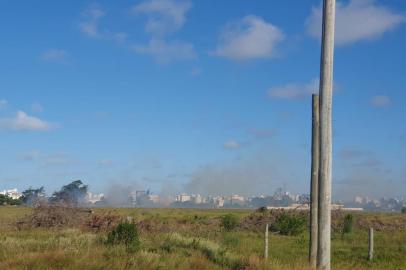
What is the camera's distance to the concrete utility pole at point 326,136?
1180cm

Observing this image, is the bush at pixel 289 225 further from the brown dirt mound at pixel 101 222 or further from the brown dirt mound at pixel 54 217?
the brown dirt mound at pixel 54 217

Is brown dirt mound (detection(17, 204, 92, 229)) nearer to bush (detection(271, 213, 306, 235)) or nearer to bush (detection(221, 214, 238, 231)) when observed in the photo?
bush (detection(221, 214, 238, 231))

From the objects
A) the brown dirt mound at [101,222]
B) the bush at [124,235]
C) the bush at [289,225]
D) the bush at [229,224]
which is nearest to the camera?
the bush at [124,235]

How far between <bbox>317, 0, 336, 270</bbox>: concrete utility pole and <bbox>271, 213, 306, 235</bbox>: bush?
26224 millimetres

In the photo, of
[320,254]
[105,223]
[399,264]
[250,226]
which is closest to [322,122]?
[320,254]

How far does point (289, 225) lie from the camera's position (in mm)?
38219

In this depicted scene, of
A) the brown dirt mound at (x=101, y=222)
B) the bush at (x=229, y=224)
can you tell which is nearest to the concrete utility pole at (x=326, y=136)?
the brown dirt mound at (x=101, y=222)

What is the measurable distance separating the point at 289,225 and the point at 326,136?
27.0 m

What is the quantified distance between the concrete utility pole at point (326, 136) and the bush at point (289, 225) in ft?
86.0

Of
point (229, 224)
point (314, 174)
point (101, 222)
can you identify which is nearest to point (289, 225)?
point (229, 224)

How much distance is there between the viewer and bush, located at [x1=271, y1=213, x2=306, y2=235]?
3788 cm

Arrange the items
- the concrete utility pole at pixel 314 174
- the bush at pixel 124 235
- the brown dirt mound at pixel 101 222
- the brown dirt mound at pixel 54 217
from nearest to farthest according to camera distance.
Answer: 1. the concrete utility pole at pixel 314 174
2. the bush at pixel 124 235
3. the brown dirt mound at pixel 101 222
4. the brown dirt mound at pixel 54 217

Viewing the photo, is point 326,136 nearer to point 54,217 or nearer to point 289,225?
point 54,217

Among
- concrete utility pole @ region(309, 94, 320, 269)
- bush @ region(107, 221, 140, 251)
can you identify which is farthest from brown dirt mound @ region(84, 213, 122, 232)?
concrete utility pole @ region(309, 94, 320, 269)
